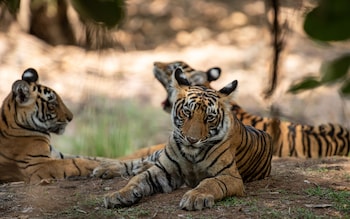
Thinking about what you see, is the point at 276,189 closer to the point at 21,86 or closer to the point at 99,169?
the point at 99,169

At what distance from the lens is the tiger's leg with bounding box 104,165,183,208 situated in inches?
168

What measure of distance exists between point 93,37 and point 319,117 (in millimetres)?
9570

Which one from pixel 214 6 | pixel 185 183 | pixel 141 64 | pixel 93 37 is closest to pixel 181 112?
pixel 185 183

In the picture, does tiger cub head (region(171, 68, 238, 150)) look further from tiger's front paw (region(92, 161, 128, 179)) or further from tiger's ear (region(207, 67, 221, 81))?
tiger's ear (region(207, 67, 221, 81))

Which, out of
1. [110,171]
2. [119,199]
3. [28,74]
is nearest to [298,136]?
[110,171]

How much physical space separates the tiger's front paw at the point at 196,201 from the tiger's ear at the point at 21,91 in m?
2.33

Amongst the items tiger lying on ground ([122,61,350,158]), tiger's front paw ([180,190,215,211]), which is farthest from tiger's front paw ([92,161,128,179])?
tiger lying on ground ([122,61,350,158])

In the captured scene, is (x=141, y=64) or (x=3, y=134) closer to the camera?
(x=3, y=134)

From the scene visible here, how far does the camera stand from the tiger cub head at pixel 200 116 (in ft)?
14.6

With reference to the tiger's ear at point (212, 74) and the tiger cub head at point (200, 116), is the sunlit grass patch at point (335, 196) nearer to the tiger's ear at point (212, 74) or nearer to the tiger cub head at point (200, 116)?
the tiger cub head at point (200, 116)

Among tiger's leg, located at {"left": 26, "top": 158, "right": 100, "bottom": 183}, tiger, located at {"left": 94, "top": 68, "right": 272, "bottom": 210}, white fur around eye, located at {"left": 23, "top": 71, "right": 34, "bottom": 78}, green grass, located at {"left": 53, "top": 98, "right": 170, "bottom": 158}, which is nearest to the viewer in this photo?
tiger, located at {"left": 94, "top": 68, "right": 272, "bottom": 210}

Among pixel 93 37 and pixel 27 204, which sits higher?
pixel 93 37

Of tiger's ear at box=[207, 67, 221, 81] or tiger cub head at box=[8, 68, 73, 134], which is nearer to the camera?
tiger cub head at box=[8, 68, 73, 134]

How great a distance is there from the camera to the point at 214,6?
14820 mm
